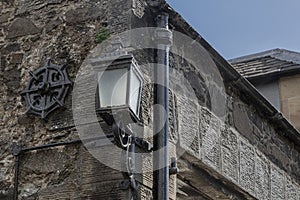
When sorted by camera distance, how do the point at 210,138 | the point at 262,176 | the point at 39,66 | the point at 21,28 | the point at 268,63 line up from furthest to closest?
the point at 268,63 → the point at 262,176 → the point at 210,138 → the point at 21,28 → the point at 39,66

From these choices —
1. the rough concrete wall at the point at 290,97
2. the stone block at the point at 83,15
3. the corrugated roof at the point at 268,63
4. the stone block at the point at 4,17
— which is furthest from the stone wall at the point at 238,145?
the corrugated roof at the point at 268,63

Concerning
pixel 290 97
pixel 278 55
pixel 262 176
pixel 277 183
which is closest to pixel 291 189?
pixel 277 183

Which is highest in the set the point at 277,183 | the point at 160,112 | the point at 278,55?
the point at 278,55

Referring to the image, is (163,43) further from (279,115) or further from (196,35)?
(279,115)

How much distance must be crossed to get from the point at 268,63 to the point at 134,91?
19.2 ft

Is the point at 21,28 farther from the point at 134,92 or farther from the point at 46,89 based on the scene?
the point at 134,92

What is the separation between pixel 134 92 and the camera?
4.27 meters

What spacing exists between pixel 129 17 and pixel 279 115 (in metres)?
2.32

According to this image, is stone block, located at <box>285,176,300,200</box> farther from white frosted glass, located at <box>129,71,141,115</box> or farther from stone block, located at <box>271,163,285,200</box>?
white frosted glass, located at <box>129,71,141,115</box>

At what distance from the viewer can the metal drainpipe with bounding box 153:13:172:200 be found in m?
4.57

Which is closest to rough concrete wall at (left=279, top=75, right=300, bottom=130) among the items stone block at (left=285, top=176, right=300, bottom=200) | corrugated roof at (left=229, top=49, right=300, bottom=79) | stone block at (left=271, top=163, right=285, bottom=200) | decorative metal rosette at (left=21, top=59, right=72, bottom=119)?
corrugated roof at (left=229, top=49, right=300, bottom=79)

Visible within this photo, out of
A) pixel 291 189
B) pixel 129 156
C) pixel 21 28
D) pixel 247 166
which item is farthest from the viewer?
pixel 291 189

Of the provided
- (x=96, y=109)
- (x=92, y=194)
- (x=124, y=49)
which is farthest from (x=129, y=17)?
(x=92, y=194)

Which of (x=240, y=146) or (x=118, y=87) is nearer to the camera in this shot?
(x=118, y=87)
